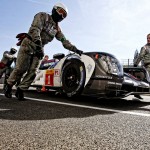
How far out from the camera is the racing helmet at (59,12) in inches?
178

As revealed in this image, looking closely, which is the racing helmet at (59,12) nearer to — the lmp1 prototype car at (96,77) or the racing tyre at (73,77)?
the lmp1 prototype car at (96,77)

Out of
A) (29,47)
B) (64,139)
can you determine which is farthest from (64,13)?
(64,139)

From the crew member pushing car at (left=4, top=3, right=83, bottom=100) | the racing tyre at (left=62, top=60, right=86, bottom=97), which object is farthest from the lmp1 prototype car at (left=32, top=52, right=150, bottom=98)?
the crew member pushing car at (left=4, top=3, right=83, bottom=100)

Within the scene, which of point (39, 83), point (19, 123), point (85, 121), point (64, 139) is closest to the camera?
point (64, 139)

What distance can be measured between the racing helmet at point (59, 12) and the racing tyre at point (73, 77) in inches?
35.4

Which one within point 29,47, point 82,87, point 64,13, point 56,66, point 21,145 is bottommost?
point 21,145

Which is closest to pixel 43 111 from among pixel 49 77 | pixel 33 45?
pixel 33 45

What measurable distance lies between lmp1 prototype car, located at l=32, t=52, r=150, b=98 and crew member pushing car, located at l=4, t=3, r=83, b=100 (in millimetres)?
309

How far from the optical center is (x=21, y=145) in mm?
1565

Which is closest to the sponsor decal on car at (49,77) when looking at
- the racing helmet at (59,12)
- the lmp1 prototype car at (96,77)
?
the lmp1 prototype car at (96,77)

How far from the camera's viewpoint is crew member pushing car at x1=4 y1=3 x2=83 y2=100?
14.4 feet

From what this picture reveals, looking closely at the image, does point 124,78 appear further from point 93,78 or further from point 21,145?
point 21,145

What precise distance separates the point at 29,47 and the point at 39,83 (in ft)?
4.24

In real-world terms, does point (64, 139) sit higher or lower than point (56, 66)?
lower
